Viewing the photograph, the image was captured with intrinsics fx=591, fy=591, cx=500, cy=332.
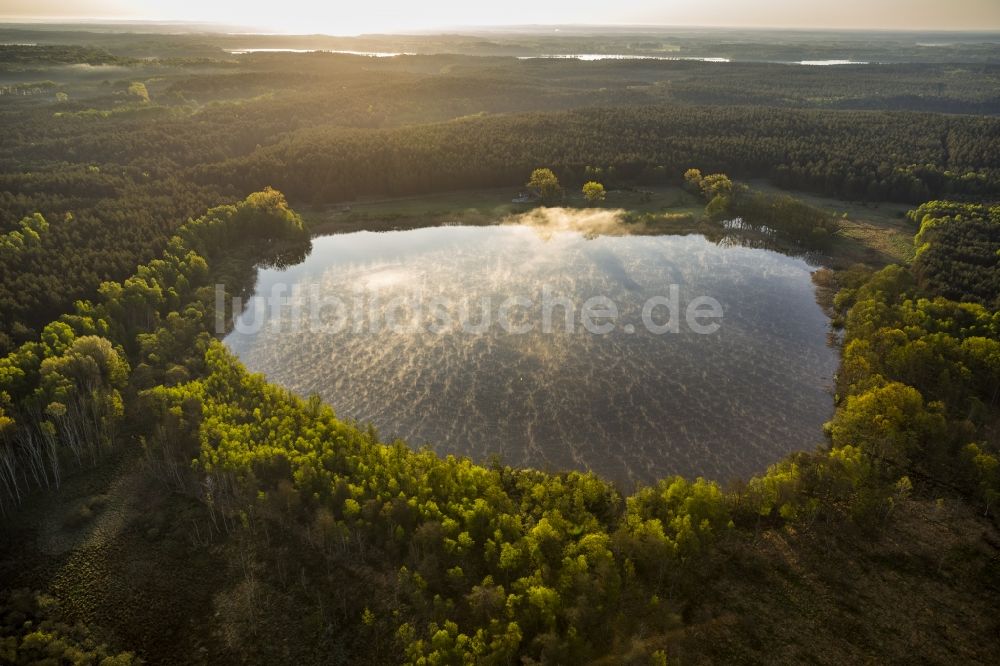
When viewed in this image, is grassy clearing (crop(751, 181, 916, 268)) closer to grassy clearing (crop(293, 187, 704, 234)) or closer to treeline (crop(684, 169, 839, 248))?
treeline (crop(684, 169, 839, 248))

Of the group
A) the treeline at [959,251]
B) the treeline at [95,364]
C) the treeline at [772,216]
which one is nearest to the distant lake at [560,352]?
the treeline at [95,364]

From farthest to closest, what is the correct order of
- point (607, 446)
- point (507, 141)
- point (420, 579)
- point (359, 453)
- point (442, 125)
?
1. point (442, 125)
2. point (507, 141)
3. point (607, 446)
4. point (359, 453)
5. point (420, 579)

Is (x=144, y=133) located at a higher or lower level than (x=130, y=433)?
higher

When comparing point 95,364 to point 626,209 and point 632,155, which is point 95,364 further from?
point 632,155

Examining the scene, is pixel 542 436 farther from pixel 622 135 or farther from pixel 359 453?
pixel 622 135

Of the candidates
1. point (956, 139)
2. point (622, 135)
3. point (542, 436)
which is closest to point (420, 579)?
point (542, 436)

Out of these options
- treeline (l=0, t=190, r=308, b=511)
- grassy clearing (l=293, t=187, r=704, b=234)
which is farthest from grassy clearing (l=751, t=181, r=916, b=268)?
treeline (l=0, t=190, r=308, b=511)

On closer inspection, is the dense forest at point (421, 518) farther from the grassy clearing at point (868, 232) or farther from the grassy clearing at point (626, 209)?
the grassy clearing at point (626, 209)
